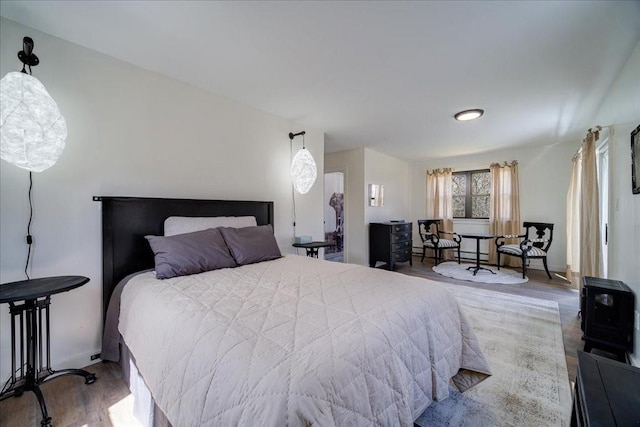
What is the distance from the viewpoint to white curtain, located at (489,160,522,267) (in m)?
5.25

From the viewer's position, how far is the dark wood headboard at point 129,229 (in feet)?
6.54

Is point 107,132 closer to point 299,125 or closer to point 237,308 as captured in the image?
point 237,308

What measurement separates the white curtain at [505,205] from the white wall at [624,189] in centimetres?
285

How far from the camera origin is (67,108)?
1886 millimetres

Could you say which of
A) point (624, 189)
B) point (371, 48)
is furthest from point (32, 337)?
point (624, 189)

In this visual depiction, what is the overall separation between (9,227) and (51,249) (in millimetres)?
251

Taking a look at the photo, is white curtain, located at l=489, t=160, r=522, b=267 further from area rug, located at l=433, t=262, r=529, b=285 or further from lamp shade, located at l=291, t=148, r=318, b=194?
lamp shade, located at l=291, t=148, r=318, b=194

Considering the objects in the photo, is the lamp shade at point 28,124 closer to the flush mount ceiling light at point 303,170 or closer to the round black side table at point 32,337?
the round black side table at point 32,337

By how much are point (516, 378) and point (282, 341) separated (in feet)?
6.20

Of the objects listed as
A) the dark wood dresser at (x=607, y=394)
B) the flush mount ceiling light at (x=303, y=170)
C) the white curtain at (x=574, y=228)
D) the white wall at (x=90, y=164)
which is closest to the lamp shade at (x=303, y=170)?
the flush mount ceiling light at (x=303, y=170)

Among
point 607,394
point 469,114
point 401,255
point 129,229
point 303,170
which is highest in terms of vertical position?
point 469,114

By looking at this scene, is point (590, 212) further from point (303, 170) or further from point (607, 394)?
point (303, 170)

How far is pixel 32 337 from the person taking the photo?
1537 millimetres

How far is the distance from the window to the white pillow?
5.41m
